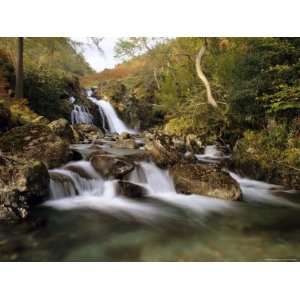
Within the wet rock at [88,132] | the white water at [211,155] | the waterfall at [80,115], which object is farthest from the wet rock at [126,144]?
the white water at [211,155]

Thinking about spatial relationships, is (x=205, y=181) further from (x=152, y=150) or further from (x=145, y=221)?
(x=145, y=221)

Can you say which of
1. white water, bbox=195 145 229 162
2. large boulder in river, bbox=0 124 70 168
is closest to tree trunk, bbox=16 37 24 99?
large boulder in river, bbox=0 124 70 168

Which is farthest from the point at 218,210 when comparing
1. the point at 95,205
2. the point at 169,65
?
the point at 169,65

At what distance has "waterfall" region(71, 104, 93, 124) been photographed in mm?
4367

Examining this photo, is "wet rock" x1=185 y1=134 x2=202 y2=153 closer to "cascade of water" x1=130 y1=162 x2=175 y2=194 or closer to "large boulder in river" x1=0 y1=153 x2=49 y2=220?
"cascade of water" x1=130 y1=162 x2=175 y2=194

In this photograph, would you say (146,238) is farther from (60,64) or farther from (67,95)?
(60,64)

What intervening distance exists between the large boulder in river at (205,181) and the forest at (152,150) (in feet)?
0.05

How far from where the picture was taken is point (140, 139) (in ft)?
15.8

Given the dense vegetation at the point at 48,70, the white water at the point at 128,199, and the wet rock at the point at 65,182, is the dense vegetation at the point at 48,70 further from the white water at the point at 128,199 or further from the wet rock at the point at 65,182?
the white water at the point at 128,199

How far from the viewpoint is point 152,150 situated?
4656 mm

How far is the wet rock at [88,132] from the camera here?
4423 mm

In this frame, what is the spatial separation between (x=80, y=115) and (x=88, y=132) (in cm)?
25

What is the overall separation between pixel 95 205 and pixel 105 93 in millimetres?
1400

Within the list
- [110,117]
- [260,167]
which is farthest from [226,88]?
[110,117]
